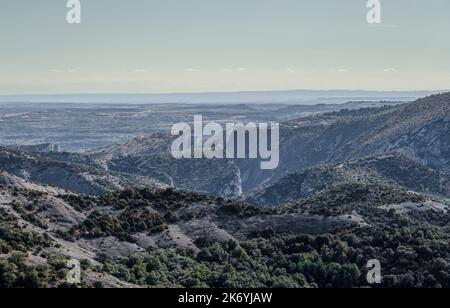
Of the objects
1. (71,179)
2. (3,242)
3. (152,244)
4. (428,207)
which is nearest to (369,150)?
(71,179)

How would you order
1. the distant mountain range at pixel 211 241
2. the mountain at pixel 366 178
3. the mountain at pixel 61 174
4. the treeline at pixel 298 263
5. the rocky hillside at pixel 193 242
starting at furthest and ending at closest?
1. the mountain at pixel 61 174
2. the mountain at pixel 366 178
3. the treeline at pixel 298 263
4. the distant mountain range at pixel 211 241
5. the rocky hillside at pixel 193 242

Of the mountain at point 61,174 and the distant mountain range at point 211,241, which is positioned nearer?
the distant mountain range at point 211,241

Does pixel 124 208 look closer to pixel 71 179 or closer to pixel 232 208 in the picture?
pixel 232 208

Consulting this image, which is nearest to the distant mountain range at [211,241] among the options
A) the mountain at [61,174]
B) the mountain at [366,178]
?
the mountain at [366,178]

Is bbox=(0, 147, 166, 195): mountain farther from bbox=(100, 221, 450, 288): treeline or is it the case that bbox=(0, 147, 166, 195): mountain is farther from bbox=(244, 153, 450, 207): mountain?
bbox=(100, 221, 450, 288): treeline

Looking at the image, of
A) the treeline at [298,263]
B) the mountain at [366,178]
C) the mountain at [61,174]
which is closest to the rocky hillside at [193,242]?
the treeline at [298,263]

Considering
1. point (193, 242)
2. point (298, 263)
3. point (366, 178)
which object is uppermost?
point (193, 242)

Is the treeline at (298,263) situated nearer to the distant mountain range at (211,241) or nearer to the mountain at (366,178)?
the distant mountain range at (211,241)

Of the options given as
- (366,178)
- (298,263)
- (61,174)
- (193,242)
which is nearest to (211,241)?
(193,242)

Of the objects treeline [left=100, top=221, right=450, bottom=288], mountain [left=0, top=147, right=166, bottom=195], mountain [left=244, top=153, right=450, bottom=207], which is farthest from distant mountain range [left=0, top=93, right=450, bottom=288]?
mountain [left=0, top=147, right=166, bottom=195]

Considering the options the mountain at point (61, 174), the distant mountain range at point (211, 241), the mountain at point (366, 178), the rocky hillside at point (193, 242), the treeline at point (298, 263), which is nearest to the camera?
the rocky hillside at point (193, 242)

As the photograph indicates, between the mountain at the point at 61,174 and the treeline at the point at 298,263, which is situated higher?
the treeline at the point at 298,263

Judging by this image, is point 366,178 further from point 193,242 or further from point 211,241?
point 193,242
